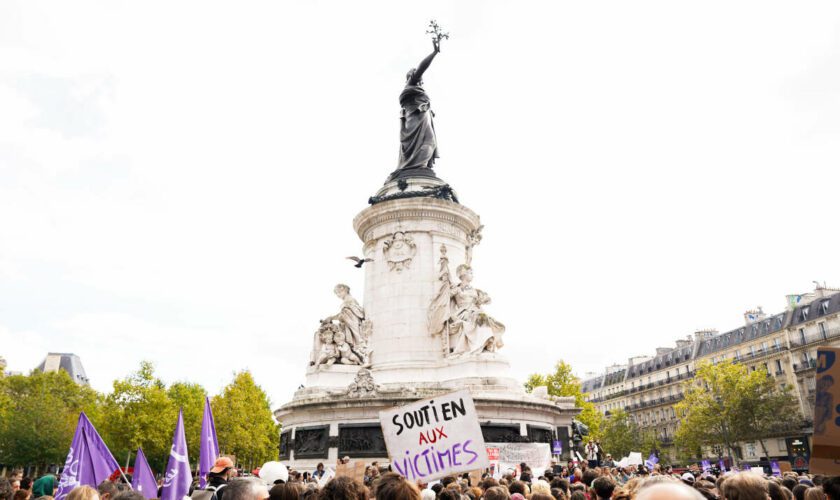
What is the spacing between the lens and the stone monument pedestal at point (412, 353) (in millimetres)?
18828

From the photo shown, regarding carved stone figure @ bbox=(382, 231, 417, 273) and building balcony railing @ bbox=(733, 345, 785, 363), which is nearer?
carved stone figure @ bbox=(382, 231, 417, 273)

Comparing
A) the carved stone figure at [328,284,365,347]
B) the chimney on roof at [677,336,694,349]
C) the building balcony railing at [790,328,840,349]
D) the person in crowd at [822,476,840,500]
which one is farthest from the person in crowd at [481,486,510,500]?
the chimney on roof at [677,336,694,349]

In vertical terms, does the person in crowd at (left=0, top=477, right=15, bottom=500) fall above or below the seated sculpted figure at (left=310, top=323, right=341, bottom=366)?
below

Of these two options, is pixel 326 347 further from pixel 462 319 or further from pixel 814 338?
pixel 814 338

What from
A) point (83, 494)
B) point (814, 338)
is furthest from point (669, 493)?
point (814, 338)

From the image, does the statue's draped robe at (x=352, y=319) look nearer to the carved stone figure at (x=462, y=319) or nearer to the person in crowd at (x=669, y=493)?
the carved stone figure at (x=462, y=319)

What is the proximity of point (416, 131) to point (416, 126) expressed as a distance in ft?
0.78

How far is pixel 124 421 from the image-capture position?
4209 cm

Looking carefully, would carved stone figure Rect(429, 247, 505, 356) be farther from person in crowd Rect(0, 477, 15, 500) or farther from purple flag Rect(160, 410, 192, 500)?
person in crowd Rect(0, 477, 15, 500)

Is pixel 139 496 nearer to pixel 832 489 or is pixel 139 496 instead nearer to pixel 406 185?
pixel 832 489

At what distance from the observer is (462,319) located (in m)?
21.3

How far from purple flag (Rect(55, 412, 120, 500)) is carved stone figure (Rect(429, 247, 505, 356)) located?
44.8ft

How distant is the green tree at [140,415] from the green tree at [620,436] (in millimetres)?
45160

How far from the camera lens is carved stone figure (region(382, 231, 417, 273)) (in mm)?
23047
